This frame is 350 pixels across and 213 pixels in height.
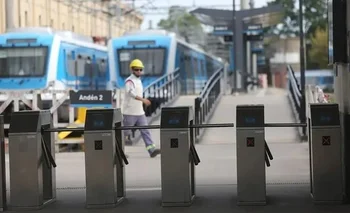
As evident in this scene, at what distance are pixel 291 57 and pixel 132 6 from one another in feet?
182

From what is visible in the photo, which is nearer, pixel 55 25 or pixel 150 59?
pixel 150 59

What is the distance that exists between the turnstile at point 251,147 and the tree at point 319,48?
6588cm

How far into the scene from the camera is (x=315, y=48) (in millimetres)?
75750

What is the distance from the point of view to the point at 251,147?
8523mm

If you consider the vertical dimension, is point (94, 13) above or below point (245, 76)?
above

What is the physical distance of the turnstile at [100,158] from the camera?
873cm

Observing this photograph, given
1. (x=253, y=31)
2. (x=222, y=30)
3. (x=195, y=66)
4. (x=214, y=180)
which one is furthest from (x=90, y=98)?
(x=253, y=31)

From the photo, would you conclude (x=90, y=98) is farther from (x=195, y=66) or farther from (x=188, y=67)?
(x=195, y=66)

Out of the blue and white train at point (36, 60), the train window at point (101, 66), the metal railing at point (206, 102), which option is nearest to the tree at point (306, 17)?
the metal railing at point (206, 102)

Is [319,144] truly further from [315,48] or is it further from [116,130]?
[315,48]

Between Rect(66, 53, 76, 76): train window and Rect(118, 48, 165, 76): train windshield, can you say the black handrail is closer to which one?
Rect(118, 48, 165, 76): train windshield

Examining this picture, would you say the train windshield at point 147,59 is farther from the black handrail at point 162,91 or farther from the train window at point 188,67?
the train window at point 188,67

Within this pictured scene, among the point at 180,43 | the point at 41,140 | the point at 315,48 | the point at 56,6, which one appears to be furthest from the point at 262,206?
the point at 315,48

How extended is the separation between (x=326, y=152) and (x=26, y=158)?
3.78 metres
